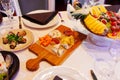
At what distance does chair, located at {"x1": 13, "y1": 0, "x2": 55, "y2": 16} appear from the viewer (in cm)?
155

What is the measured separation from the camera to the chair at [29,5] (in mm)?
1552

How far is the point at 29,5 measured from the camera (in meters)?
1.77

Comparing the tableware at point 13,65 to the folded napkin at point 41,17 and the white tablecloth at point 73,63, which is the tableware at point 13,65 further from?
the folded napkin at point 41,17

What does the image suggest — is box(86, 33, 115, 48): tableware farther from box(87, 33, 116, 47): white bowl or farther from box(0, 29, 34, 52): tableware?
box(0, 29, 34, 52): tableware

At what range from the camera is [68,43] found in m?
1.03

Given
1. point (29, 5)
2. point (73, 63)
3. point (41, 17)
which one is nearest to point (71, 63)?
point (73, 63)

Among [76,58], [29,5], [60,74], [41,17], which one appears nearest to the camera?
[60,74]

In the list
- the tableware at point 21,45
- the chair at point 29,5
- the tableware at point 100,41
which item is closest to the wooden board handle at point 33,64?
the tableware at point 21,45

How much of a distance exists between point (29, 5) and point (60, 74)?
3.57ft

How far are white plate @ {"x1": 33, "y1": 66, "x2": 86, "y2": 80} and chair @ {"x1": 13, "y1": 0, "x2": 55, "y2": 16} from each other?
0.85 metres

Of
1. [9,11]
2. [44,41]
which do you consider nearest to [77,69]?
[44,41]

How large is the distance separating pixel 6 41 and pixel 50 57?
0.28 meters

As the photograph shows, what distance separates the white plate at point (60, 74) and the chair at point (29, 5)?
849 mm

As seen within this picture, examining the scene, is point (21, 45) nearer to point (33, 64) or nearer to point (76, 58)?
point (33, 64)
